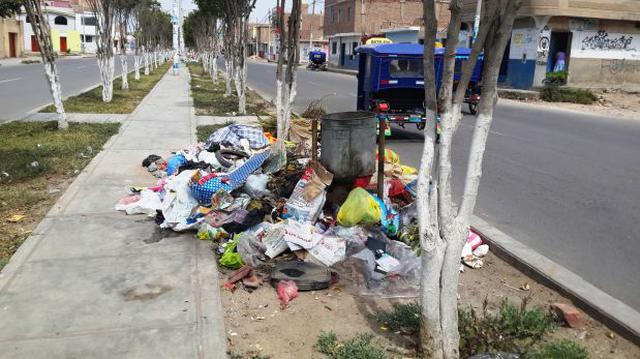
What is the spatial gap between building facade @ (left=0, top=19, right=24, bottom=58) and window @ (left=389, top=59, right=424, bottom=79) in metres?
56.2

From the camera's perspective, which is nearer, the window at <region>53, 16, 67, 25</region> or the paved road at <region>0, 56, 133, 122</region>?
the paved road at <region>0, 56, 133, 122</region>

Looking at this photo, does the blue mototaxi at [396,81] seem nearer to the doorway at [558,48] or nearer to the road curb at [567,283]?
the road curb at [567,283]

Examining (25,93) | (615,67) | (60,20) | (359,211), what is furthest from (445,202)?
(60,20)

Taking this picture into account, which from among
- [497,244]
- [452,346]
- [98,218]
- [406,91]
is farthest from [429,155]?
[406,91]

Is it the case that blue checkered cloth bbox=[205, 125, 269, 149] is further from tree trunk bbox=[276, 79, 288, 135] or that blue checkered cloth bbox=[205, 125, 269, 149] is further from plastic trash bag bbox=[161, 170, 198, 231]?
plastic trash bag bbox=[161, 170, 198, 231]

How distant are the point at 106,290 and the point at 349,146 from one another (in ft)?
9.60

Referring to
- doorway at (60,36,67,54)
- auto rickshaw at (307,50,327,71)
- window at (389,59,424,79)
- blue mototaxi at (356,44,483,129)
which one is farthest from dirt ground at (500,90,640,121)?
doorway at (60,36,67,54)

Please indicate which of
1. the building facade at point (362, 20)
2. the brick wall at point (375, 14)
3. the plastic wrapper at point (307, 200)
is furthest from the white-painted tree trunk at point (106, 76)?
the brick wall at point (375, 14)

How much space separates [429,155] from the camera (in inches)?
146

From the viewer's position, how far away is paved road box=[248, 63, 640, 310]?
222 inches

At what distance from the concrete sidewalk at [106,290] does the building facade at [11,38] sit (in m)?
60.4

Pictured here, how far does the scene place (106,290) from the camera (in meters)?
4.57

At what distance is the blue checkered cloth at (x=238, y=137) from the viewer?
937 centimetres

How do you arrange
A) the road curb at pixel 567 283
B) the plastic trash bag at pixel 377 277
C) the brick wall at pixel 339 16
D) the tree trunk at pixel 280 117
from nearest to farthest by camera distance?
the road curb at pixel 567 283, the plastic trash bag at pixel 377 277, the tree trunk at pixel 280 117, the brick wall at pixel 339 16
